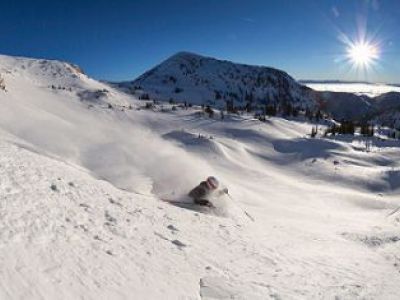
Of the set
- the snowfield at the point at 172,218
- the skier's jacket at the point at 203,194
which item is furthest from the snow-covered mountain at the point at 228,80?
the skier's jacket at the point at 203,194

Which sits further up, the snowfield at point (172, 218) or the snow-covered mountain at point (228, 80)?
the snow-covered mountain at point (228, 80)

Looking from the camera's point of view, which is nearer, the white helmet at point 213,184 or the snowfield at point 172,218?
the snowfield at point 172,218

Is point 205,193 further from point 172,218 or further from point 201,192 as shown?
point 172,218

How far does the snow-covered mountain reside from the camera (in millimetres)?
90562

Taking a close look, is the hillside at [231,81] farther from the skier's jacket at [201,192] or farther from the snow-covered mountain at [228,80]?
the skier's jacket at [201,192]

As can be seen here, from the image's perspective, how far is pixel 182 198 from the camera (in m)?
14.3

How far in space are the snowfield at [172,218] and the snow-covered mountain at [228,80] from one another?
172 feet

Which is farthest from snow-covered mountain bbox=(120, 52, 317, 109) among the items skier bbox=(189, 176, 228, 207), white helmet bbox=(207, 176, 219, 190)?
skier bbox=(189, 176, 228, 207)

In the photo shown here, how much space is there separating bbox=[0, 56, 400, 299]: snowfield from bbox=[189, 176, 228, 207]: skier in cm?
42

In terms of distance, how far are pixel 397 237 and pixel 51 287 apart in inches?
476

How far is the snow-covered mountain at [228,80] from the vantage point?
90.6 m

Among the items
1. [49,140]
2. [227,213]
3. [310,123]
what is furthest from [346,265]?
[310,123]

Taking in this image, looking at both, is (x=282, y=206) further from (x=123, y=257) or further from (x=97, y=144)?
(x=123, y=257)

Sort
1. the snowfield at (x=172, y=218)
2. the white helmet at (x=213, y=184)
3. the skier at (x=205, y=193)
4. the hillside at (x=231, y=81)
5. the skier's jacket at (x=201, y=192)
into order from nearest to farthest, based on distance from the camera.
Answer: the snowfield at (x=172, y=218) → the skier at (x=205, y=193) → the skier's jacket at (x=201, y=192) → the white helmet at (x=213, y=184) → the hillside at (x=231, y=81)
